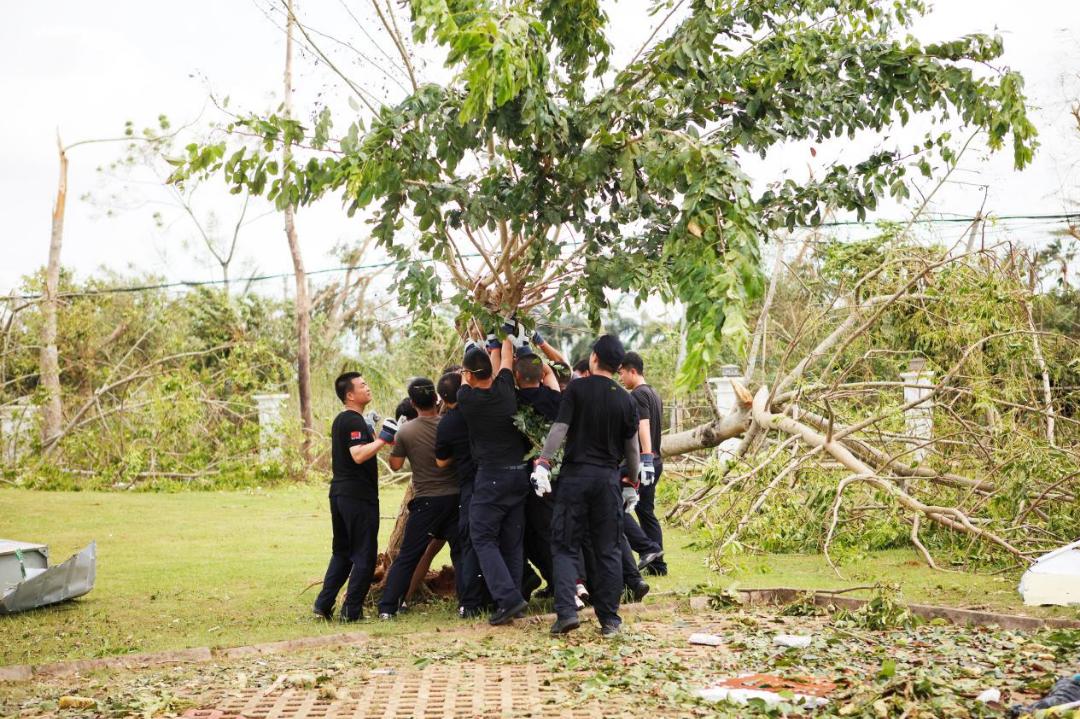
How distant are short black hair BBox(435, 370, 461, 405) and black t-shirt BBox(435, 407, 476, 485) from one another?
1.23 feet

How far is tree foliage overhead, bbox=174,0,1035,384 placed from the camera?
582 centimetres

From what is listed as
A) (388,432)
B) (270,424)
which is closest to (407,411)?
(388,432)

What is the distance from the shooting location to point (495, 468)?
7402 mm

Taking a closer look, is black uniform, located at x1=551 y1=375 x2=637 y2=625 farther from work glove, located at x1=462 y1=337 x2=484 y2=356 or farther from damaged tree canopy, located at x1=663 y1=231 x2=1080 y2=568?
damaged tree canopy, located at x1=663 y1=231 x2=1080 y2=568

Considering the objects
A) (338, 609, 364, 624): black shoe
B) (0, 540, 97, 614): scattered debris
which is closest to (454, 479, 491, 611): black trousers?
(338, 609, 364, 624): black shoe

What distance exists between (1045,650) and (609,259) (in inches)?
143

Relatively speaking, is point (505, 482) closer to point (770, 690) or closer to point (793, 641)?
point (793, 641)

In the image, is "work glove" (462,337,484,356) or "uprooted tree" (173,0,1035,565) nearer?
"uprooted tree" (173,0,1035,565)

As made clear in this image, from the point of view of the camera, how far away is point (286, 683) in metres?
5.50

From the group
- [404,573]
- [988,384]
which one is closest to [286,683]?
[404,573]

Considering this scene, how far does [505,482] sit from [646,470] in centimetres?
102

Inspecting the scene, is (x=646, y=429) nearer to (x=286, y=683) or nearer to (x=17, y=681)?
(x=286, y=683)

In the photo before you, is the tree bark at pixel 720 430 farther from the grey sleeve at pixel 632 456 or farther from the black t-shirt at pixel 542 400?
the black t-shirt at pixel 542 400

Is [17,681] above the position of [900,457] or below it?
below
